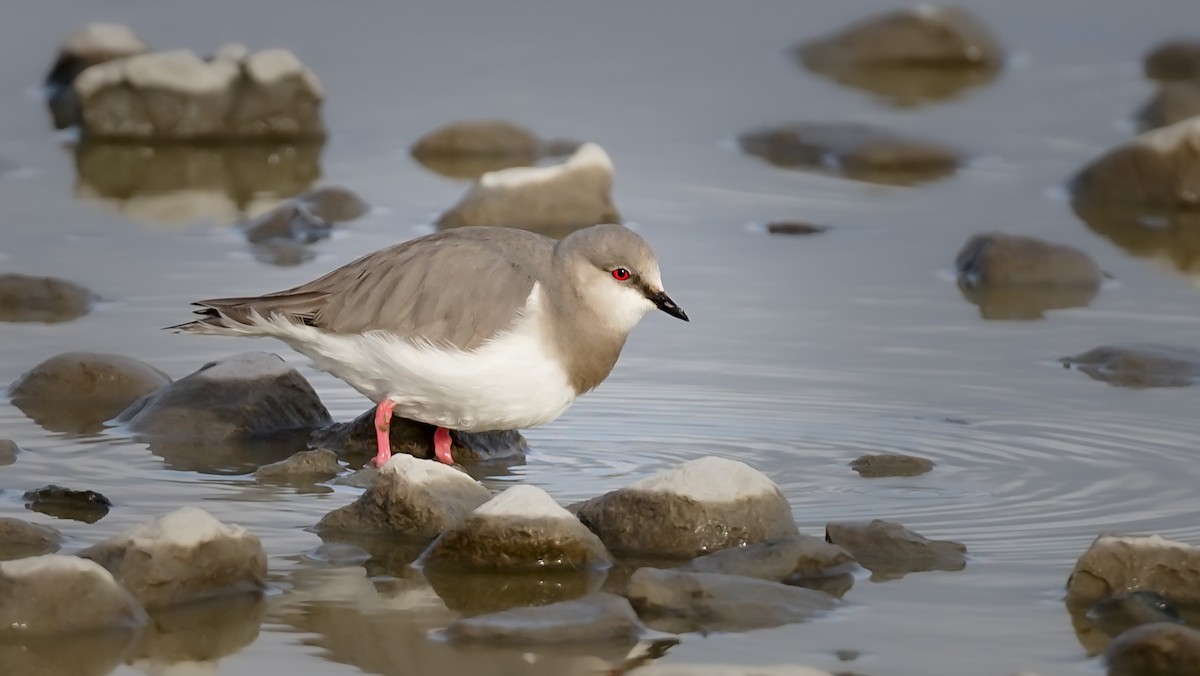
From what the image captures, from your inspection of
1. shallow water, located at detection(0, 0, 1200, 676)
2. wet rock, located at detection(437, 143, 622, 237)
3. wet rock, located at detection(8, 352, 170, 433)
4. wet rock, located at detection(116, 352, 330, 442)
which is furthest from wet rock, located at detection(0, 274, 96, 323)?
wet rock, located at detection(437, 143, 622, 237)

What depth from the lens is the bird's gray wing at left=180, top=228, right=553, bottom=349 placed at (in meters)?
7.61

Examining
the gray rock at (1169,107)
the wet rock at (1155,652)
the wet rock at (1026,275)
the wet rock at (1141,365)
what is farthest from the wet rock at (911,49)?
the wet rock at (1155,652)

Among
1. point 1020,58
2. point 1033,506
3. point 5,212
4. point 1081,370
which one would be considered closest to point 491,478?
point 1033,506

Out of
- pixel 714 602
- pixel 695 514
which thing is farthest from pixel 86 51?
pixel 714 602

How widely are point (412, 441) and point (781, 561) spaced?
7.98 feet

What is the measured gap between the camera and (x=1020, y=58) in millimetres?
17469

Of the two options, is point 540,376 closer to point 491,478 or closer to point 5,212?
point 491,478

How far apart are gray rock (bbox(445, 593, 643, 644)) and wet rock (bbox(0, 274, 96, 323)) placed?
Answer: 4.71m

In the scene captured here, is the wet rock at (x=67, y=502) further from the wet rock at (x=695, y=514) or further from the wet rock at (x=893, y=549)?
the wet rock at (x=893, y=549)

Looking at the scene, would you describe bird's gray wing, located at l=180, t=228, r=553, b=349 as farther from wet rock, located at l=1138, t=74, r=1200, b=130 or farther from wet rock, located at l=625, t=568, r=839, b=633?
wet rock, located at l=1138, t=74, r=1200, b=130

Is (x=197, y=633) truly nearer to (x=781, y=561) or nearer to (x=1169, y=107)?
(x=781, y=561)

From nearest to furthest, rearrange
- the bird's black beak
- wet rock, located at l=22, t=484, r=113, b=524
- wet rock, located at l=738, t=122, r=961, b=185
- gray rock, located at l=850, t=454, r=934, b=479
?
wet rock, located at l=22, t=484, r=113, b=524 → gray rock, located at l=850, t=454, r=934, b=479 → the bird's black beak → wet rock, located at l=738, t=122, r=961, b=185

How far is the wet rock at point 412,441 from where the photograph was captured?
818 cm

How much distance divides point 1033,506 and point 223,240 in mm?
5836
